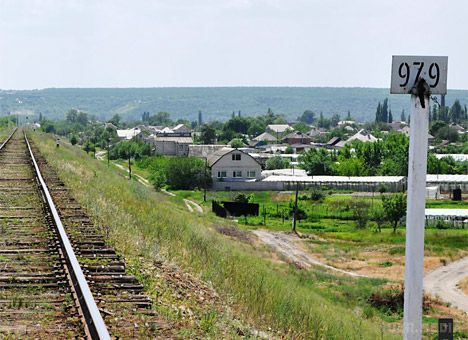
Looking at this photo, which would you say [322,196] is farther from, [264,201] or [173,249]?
[173,249]

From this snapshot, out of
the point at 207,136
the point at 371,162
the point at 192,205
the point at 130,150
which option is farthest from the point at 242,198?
the point at 207,136

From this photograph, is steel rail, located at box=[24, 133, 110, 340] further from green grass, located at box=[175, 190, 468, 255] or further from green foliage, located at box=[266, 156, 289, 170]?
green foliage, located at box=[266, 156, 289, 170]

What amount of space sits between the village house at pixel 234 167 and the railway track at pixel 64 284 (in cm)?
6796

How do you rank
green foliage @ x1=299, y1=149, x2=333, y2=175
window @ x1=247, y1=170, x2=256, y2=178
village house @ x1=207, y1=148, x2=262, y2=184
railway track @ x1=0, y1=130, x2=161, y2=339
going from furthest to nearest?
green foliage @ x1=299, y1=149, x2=333, y2=175, window @ x1=247, y1=170, x2=256, y2=178, village house @ x1=207, y1=148, x2=262, y2=184, railway track @ x1=0, y1=130, x2=161, y2=339

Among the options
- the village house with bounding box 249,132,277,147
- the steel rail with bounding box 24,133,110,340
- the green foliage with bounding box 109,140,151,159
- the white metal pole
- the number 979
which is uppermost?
the number 979

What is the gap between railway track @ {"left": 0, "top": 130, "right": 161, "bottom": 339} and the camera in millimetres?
6906

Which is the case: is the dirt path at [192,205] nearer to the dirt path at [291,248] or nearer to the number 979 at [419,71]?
the dirt path at [291,248]

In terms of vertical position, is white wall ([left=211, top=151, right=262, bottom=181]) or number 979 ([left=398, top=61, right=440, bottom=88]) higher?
number 979 ([left=398, top=61, right=440, bottom=88])

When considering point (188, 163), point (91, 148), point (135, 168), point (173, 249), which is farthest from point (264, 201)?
point (173, 249)

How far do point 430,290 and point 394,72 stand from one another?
31.0 meters

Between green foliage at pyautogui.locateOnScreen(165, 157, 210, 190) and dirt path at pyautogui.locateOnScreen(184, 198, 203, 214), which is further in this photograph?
green foliage at pyautogui.locateOnScreen(165, 157, 210, 190)

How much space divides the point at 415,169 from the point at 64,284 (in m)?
4.75

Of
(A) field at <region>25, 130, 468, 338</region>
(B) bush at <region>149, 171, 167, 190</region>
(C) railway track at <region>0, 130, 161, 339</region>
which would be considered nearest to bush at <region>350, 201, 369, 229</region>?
(A) field at <region>25, 130, 468, 338</region>

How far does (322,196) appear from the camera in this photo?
237 ft
